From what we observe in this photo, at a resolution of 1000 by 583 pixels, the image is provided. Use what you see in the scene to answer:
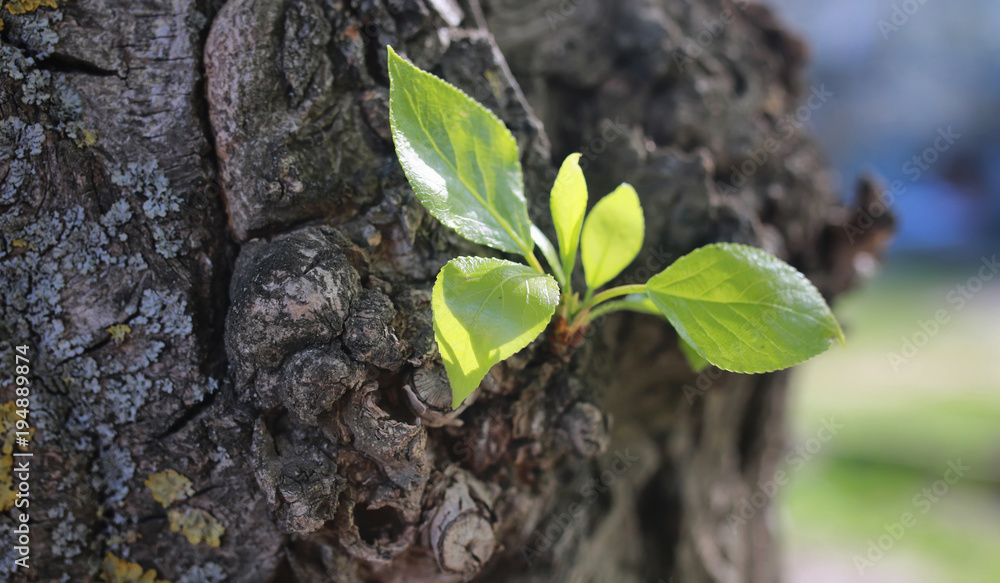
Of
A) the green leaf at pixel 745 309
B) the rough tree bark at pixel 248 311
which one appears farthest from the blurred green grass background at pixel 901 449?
the rough tree bark at pixel 248 311

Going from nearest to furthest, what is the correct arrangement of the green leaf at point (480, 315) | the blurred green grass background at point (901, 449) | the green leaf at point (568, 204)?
the green leaf at point (480, 315)
the green leaf at point (568, 204)
the blurred green grass background at point (901, 449)

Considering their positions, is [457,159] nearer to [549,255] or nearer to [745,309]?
[549,255]

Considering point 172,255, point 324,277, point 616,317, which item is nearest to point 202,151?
point 172,255

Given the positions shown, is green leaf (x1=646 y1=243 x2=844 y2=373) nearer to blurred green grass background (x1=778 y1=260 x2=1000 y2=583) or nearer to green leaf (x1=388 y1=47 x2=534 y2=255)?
green leaf (x1=388 y1=47 x2=534 y2=255)

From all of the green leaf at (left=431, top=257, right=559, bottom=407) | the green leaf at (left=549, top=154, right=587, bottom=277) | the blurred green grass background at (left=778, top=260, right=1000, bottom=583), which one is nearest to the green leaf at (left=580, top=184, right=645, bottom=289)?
the green leaf at (left=549, top=154, right=587, bottom=277)

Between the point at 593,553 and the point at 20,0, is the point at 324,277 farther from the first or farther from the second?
the point at 593,553

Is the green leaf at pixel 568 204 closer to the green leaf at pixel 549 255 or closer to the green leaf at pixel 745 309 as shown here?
the green leaf at pixel 549 255
